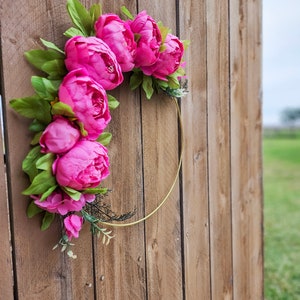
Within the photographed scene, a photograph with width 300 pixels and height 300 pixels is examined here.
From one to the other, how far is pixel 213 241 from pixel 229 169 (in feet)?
0.84

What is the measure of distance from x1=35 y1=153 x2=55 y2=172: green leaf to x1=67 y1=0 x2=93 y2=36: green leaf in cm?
27

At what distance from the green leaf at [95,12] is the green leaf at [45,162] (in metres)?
0.30

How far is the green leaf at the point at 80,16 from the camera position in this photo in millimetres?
755

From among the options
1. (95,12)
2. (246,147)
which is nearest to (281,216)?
(246,147)

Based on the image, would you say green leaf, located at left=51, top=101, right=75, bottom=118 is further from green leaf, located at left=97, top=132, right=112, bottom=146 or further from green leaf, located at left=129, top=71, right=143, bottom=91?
green leaf, located at left=129, top=71, right=143, bottom=91

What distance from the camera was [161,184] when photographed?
1.02 meters

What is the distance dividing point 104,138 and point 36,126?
6.0 inches

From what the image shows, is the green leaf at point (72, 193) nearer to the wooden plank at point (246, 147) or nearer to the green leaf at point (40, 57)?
the green leaf at point (40, 57)

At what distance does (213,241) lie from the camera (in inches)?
49.3

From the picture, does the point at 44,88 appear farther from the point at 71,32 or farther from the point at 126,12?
the point at 126,12

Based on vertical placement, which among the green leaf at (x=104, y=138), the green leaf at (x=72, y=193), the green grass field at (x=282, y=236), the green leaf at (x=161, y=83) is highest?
the green leaf at (x=161, y=83)

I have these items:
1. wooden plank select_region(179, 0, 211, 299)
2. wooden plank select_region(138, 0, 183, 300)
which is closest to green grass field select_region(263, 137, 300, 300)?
wooden plank select_region(179, 0, 211, 299)

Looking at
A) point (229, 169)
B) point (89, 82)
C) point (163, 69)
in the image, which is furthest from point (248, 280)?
point (89, 82)

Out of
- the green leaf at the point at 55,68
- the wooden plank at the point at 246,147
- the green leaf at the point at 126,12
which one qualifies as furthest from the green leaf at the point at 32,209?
the wooden plank at the point at 246,147
